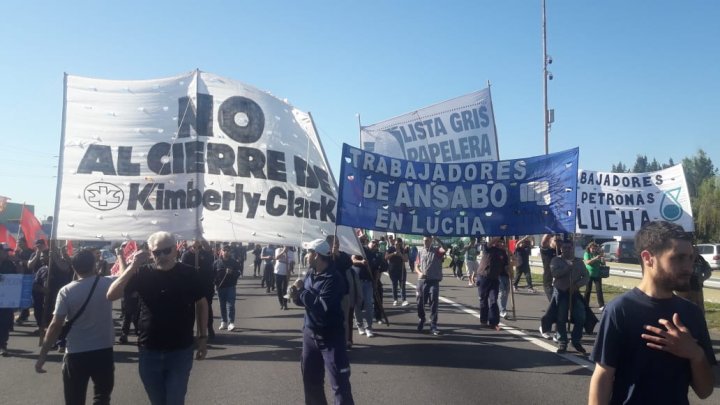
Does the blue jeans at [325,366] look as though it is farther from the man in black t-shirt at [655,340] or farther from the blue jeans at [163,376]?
the man in black t-shirt at [655,340]

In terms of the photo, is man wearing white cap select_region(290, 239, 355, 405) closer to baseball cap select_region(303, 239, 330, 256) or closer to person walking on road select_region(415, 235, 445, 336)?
baseball cap select_region(303, 239, 330, 256)

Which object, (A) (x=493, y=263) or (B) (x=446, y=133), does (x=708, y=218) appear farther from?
(A) (x=493, y=263)

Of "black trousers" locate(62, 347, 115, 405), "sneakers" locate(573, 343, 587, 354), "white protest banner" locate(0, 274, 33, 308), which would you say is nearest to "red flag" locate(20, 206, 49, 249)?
"white protest banner" locate(0, 274, 33, 308)

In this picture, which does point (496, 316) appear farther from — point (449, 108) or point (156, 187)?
point (156, 187)

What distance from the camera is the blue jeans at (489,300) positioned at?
12.1 metres

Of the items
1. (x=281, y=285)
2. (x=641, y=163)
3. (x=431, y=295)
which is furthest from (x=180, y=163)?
(x=641, y=163)

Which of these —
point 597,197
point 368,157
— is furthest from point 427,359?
point 597,197

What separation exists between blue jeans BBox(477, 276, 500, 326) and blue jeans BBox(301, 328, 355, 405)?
7.00 metres

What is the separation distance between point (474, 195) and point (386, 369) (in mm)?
3708

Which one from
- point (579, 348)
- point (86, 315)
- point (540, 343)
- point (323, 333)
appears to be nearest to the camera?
point (86, 315)

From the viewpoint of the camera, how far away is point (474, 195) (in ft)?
35.7

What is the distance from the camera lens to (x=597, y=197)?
46.3 ft

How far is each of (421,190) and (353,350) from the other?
287cm

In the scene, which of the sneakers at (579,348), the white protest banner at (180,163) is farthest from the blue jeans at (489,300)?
the white protest banner at (180,163)
